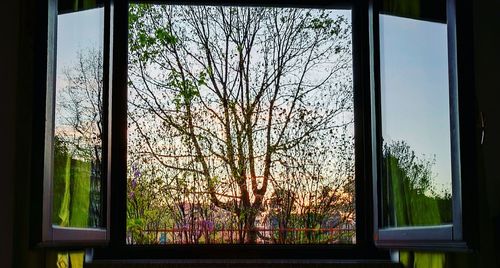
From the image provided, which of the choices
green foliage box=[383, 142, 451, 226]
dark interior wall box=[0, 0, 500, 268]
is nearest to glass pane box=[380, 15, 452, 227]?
green foliage box=[383, 142, 451, 226]

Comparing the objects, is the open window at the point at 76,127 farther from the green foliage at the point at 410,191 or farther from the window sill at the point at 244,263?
the green foliage at the point at 410,191

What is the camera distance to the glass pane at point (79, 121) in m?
2.21

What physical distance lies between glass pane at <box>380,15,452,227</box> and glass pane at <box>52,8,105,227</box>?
116cm

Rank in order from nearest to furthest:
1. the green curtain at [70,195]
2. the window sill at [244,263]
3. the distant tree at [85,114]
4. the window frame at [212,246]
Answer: the green curtain at [70,195] → the distant tree at [85,114] → the window sill at [244,263] → the window frame at [212,246]

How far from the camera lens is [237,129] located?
10.5 ft

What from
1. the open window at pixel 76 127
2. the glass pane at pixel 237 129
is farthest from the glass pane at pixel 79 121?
the glass pane at pixel 237 129

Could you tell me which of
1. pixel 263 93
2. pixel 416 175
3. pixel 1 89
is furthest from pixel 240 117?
pixel 1 89

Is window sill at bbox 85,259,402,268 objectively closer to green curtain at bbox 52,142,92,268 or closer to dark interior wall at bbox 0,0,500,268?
green curtain at bbox 52,142,92,268

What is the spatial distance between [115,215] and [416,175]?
1323 mm

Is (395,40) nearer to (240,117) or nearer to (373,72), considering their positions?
(373,72)

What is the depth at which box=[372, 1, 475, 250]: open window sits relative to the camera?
1905 mm

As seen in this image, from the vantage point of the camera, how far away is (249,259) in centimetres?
309

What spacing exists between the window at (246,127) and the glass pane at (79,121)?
10 centimetres

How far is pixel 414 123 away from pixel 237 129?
0.84m
